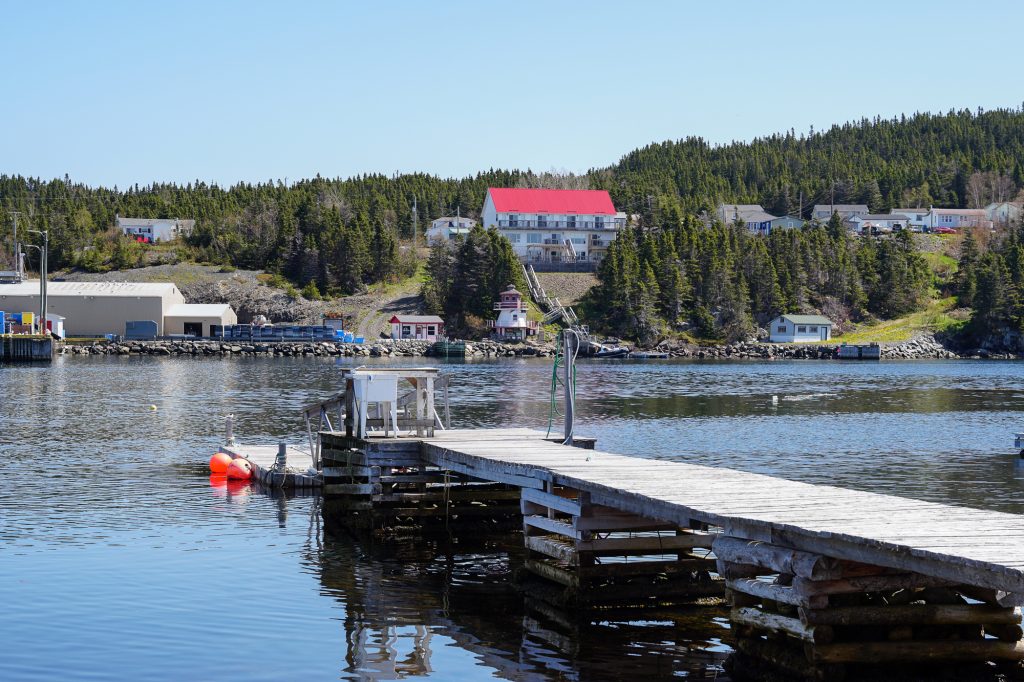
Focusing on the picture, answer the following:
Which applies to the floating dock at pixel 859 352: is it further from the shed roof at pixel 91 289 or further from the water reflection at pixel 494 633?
the water reflection at pixel 494 633

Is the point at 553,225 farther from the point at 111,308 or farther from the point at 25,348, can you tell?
the point at 25,348

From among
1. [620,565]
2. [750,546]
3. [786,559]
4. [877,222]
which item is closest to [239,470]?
[620,565]

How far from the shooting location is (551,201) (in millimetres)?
164750

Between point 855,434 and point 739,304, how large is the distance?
3555 inches

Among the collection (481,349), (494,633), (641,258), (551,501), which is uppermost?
(641,258)

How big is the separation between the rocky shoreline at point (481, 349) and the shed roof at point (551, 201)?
1242 inches

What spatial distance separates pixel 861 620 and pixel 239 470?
24.2m

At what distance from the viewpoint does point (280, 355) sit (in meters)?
A: 128

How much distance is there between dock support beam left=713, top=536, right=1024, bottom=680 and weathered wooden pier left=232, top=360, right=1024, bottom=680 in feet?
0.06

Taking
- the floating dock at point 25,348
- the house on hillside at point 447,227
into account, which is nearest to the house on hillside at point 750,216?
the house on hillside at point 447,227

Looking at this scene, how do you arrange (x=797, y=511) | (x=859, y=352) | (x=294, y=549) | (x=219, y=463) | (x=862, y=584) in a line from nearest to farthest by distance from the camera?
1. (x=862, y=584)
2. (x=797, y=511)
3. (x=294, y=549)
4. (x=219, y=463)
5. (x=859, y=352)

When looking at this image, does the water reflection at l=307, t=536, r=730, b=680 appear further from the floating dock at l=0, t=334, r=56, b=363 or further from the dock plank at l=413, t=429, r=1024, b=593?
the floating dock at l=0, t=334, r=56, b=363

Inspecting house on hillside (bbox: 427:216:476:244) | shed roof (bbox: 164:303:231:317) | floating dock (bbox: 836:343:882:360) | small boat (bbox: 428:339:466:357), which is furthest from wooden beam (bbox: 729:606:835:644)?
house on hillside (bbox: 427:216:476:244)

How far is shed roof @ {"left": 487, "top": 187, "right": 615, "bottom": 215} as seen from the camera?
16275cm
